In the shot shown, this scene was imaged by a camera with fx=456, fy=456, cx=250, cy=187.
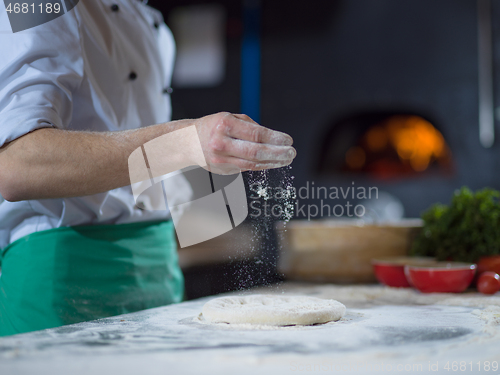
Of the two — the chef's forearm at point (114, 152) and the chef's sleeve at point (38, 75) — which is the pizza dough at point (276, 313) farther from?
the chef's sleeve at point (38, 75)

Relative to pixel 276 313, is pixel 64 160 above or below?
above

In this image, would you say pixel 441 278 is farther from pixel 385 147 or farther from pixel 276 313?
pixel 385 147

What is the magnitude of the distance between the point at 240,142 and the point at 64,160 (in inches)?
11.1

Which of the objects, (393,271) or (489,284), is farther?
(393,271)

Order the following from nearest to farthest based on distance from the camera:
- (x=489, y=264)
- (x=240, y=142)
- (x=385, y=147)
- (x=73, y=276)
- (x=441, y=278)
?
(x=240, y=142) → (x=73, y=276) → (x=441, y=278) → (x=489, y=264) → (x=385, y=147)

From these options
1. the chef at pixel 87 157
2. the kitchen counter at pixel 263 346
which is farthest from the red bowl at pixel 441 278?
the chef at pixel 87 157

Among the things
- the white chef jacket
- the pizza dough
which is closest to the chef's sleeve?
the white chef jacket

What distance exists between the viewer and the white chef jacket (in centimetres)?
78

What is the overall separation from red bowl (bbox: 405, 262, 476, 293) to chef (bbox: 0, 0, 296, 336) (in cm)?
52

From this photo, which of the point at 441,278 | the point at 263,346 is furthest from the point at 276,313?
the point at 441,278

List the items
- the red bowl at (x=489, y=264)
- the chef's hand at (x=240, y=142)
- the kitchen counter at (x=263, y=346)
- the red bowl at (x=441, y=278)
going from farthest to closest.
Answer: the red bowl at (x=489, y=264)
the red bowl at (x=441, y=278)
the chef's hand at (x=240, y=142)
the kitchen counter at (x=263, y=346)

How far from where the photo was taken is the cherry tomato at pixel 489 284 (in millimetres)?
1059

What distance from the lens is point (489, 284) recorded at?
1060mm

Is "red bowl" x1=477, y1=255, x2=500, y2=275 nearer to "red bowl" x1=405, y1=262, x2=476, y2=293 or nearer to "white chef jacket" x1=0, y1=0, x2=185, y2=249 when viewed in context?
"red bowl" x1=405, y1=262, x2=476, y2=293
